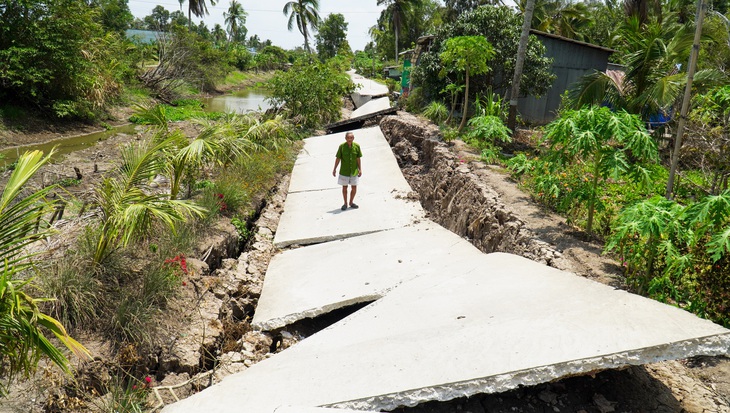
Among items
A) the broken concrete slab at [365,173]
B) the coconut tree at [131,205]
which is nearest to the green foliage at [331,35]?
the broken concrete slab at [365,173]

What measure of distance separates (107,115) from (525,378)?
21.6 meters

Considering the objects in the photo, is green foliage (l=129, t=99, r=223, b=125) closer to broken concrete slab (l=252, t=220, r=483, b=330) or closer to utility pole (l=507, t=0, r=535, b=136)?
broken concrete slab (l=252, t=220, r=483, b=330)

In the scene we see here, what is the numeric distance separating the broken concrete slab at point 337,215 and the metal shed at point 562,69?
887cm

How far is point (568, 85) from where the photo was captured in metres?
17.1

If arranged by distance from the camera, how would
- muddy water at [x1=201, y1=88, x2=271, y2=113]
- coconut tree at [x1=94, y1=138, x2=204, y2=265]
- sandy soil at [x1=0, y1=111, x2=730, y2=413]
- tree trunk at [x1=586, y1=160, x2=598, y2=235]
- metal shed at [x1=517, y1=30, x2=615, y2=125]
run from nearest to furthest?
sandy soil at [x1=0, y1=111, x2=730, y2=413], coconut tree at [x1=94, y1=138, x2=204, y2=265], tree trunk at [x1=586, y1=160, x2=598, y2=235], metal shed at [x1=517, y1=30, x2=615, y2=125], muddy water at [x1=201, y1=88, x2=271, y2=113]

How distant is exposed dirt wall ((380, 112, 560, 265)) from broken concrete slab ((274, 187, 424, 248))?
0.56 metres

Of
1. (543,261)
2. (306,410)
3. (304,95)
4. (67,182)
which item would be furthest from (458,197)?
(304,95)

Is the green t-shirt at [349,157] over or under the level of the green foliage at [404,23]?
under

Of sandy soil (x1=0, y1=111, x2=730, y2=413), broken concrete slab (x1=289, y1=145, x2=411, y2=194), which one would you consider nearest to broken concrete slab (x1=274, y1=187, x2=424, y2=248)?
broken concrete slab (x1=289, y1=145, x2=411, y2=194)

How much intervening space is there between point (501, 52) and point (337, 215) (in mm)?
8722

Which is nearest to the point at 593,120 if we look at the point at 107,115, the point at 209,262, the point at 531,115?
the point at 209,262

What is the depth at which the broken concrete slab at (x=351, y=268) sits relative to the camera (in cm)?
575

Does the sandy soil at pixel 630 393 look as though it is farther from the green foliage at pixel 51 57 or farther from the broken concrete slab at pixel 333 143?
the green foliage at pixel 51 57

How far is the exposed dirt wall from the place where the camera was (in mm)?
6109
